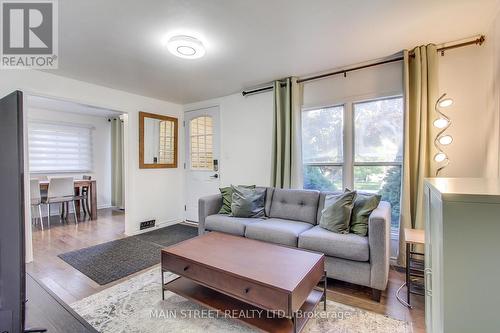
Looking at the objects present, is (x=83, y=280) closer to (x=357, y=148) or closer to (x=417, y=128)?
(x=357, y=148)

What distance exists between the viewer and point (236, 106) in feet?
13.0

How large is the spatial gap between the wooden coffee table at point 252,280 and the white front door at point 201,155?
7.43 ft

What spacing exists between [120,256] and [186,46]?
101 inches

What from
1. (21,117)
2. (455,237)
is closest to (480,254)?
(455,237)

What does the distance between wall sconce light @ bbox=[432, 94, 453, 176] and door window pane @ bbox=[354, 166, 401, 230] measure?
444 mm

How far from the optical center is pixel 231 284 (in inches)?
62.6

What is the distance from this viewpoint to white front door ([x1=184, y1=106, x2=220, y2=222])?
4.25 meters

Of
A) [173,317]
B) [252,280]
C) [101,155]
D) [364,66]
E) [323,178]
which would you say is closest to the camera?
[252,280]

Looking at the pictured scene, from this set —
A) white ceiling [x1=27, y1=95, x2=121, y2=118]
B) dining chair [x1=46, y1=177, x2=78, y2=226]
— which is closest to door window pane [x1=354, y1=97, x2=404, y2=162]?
white ceiling [x1=27, y1=95, x2=121, y2=118]

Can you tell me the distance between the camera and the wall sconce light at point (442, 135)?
2.17 m

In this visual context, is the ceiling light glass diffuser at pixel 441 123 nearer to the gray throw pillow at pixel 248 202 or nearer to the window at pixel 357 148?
the window at pixel 357 148

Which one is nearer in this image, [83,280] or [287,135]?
[83,280]

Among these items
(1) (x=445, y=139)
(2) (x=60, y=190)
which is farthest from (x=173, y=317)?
(2) (x=60, y=190)

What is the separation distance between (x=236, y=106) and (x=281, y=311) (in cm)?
321
